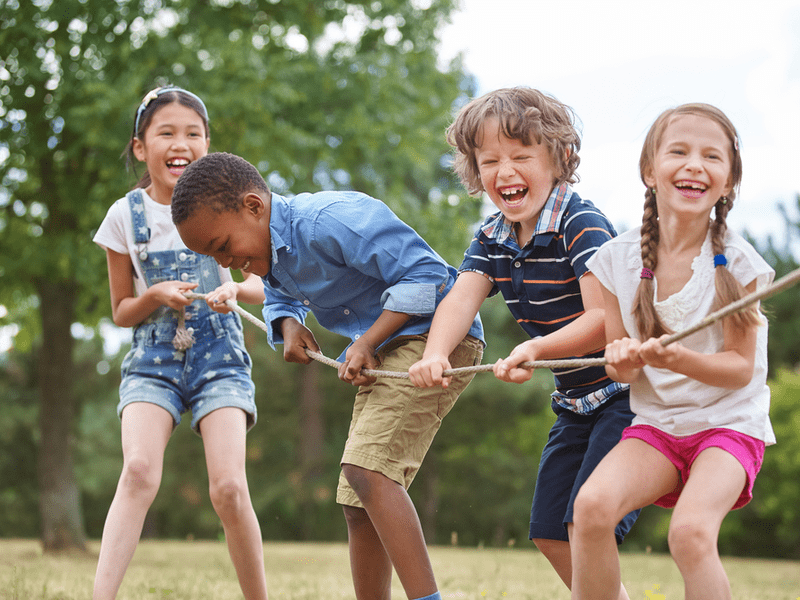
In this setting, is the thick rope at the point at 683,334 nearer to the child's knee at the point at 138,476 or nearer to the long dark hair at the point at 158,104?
the child's knee at the point at 138,476

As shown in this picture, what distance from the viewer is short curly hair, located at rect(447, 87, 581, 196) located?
8.96ft

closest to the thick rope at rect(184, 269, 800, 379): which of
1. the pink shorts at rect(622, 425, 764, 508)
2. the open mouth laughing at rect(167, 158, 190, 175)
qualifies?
the pink shorts at rect(622, 425, 764, 508)

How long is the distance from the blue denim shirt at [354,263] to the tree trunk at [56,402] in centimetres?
751

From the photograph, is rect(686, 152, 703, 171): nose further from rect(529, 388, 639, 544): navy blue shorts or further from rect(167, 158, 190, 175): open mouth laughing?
rect(167, 158, 190, 175): open mouth laughing

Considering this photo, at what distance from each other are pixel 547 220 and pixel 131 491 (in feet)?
6.11

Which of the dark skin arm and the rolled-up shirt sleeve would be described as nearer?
the dark skin arm

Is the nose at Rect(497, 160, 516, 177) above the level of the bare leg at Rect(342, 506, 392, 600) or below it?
above

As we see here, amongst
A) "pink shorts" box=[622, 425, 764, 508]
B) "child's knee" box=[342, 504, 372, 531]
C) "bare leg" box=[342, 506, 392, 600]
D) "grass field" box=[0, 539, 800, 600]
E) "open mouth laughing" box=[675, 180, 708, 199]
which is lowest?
"grass field" box=[0, 539, 800, 600]

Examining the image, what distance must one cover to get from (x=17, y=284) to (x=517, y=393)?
12740 millimetres

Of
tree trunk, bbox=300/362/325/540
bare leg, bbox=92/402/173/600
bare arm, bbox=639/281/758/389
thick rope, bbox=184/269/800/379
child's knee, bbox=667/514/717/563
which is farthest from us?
tree trunk, bbox=300/362/325/540

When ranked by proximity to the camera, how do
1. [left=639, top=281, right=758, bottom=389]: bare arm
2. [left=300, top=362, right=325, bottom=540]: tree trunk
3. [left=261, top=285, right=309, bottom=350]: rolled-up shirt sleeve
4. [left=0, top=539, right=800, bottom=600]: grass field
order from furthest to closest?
[left=300, top=362, right=325, bottom=540]: tree trunk < [left=0, top=539, right=800, bottom=600]: grass field < [left=261, top=285, right=309, bottom=350]: rolled-up shirt sleeve < [left=639, top=281, right=758, bottom=389]: bare arm

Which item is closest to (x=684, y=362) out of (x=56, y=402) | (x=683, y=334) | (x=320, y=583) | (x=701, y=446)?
(x=683, y=334)

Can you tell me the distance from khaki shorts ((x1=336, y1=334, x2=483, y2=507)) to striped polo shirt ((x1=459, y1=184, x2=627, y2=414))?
0.30m

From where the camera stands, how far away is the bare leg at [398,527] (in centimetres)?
254
